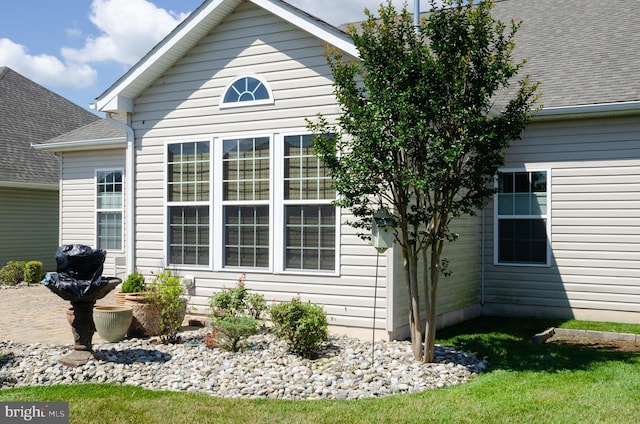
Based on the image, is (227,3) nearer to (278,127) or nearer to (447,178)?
(278,127)

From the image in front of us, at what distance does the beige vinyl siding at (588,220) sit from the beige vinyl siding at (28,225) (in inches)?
540

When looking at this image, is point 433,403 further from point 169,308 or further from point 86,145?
point 86,145

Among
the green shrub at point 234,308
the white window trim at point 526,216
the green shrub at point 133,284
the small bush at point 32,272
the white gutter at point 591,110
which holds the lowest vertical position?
the small bush at point 32,272

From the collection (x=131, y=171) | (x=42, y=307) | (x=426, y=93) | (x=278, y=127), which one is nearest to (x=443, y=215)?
(x=426, y=93)

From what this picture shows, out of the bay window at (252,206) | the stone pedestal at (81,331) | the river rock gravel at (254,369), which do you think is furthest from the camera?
the bay window at (252,206)

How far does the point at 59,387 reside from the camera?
6.22 meters

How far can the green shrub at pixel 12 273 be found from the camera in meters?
15.2

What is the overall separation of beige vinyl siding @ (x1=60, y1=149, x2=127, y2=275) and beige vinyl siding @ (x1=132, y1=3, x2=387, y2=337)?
511 centimetres

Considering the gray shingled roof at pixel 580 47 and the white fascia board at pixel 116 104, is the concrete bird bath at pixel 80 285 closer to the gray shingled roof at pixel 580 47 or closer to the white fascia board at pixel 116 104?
the white fascia board at pixel 116 104

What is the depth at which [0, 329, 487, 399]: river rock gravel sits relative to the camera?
Answer: 20.8ft

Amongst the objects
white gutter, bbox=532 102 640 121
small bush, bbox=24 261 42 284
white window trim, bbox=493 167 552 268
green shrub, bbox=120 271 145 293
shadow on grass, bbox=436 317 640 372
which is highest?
white gutter, bbox=532 102 640 121

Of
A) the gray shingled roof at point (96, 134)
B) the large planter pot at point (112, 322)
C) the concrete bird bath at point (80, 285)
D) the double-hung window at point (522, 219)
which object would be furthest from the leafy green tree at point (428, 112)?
the gray shingled roof at point (96, 134)

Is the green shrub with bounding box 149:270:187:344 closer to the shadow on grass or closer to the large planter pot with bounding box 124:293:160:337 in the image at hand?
the large planter pot with bounding box 124:293:160:337

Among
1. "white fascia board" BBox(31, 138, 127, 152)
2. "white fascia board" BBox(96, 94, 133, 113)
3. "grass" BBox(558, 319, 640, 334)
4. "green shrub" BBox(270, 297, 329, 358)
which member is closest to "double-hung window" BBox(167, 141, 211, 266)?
"white fascia board" BBox(96, 94, 133, 113)
